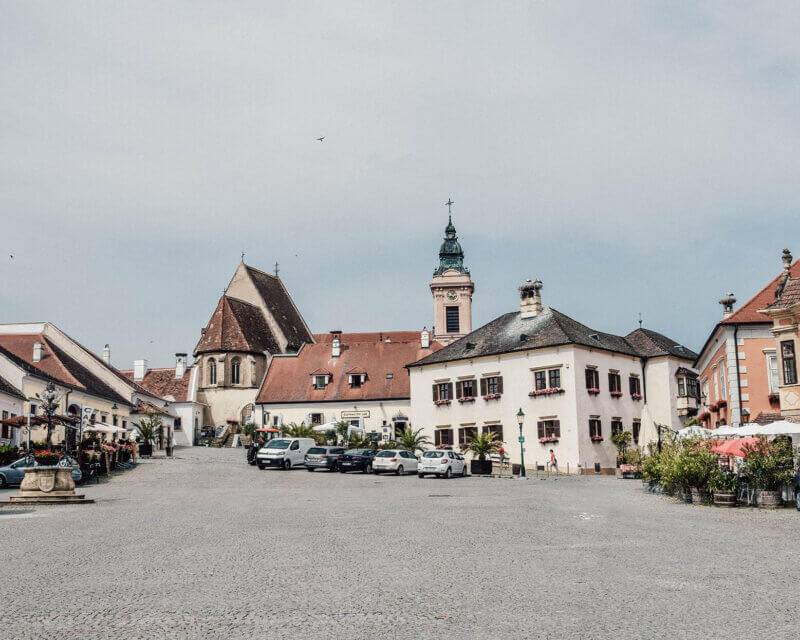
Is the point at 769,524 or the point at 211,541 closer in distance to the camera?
the point at 211,541

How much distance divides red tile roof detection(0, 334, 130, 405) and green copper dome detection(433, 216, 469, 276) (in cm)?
5316

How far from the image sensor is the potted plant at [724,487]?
22969 mm

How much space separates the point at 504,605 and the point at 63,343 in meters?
62.0

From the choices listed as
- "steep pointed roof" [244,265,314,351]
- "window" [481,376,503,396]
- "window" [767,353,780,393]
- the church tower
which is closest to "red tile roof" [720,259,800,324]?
"window" [767,353,780,393]

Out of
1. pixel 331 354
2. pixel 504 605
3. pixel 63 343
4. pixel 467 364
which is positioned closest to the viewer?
pixel 504 605

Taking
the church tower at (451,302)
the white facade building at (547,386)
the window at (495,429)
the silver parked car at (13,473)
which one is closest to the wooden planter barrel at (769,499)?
the silver parked car at (13,473)

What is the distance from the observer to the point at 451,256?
110 meters

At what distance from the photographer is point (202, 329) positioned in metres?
85.6

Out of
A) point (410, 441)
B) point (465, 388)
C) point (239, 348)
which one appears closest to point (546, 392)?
point (465, 388)

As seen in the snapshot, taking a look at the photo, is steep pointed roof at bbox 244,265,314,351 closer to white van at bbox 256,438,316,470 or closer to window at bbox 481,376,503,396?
window at bbox 481,376,503,396

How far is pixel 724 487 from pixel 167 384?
6397 cm

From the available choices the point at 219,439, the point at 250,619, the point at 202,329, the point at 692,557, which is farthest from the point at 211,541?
the point at 202,329

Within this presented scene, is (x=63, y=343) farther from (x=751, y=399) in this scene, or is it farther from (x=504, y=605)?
(x=504, y=605)

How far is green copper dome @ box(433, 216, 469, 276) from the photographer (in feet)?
358
